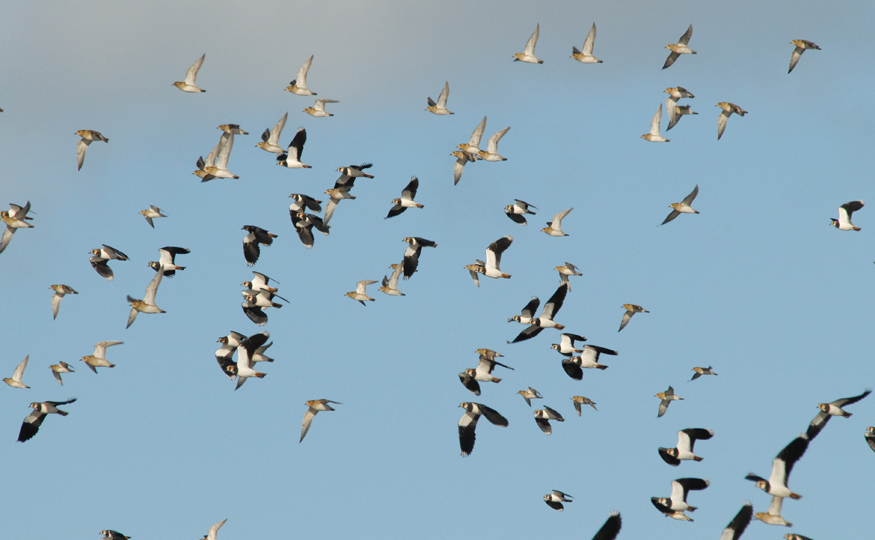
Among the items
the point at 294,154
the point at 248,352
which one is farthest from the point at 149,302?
the point at 294,154

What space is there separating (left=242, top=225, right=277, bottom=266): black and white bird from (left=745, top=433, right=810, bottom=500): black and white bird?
81.1 ft

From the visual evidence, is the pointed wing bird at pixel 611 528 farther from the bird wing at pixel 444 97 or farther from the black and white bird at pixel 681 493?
the bird wing at pixel 444 97

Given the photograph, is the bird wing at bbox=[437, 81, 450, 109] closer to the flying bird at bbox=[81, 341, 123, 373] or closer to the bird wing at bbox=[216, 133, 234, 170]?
the bird wing at bbox=[216, 133, 234, 170]

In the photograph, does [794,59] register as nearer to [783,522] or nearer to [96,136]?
[783,522]

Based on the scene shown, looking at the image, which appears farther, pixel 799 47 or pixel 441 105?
pixel 441 105

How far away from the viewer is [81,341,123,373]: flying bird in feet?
184

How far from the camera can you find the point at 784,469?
4597 centimetres

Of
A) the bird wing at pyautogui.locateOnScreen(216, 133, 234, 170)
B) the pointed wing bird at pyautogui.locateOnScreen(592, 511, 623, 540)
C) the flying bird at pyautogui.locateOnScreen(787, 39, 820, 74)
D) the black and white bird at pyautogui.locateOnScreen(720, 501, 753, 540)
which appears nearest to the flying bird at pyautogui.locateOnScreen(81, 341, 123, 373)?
the bird wing at pyautogui.locateOnScreen(216, 133, 234, 170)

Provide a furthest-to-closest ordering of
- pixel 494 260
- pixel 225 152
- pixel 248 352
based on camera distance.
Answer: pixel 225 152 → pixel 494 260 → pixel 248 352

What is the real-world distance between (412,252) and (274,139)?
8.25 m

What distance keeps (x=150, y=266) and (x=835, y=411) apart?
3029cm

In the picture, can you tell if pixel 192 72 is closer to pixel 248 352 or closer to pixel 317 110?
pixel 317 110

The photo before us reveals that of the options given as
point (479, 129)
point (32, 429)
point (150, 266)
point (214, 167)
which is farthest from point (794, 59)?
point (32, 429)

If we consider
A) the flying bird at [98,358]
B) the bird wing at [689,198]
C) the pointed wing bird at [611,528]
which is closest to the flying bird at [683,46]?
the bird wing at [689,198]
